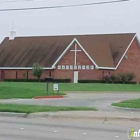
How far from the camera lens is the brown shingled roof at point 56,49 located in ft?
208

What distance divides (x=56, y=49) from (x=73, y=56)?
337cm

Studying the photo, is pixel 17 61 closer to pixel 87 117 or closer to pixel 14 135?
pixel 87 117

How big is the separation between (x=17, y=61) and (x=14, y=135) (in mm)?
55454

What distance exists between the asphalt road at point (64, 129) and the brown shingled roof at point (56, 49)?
47.0 m

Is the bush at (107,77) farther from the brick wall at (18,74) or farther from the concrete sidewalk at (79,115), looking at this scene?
the concrete sidewalk at (79,115)

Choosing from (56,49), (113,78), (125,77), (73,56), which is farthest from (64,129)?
(56,49)

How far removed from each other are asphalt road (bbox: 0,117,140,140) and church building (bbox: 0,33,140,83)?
152 ft

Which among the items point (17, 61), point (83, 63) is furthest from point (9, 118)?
point (17, 61)

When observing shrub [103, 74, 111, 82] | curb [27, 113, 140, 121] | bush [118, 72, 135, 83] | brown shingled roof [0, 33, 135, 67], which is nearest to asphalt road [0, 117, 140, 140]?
curb [27, 113, 140, 121]

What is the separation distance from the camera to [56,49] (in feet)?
212

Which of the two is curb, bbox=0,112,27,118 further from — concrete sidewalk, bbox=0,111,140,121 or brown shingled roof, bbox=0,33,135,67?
brown shingled roof, bbox=0,33,135,67

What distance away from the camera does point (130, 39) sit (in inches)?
2596

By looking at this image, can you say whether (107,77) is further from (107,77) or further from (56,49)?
(56,49)

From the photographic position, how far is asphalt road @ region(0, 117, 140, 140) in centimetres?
1128
